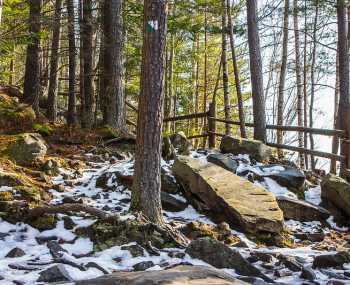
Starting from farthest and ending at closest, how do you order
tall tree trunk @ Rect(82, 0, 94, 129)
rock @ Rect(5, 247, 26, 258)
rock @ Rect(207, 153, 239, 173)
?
tall tree trunk @ Rect(82, 0, 94, 129) → rock @ Rect(207, 153, 239, 173) → rock @ Rect(5, 247, 26, 258)

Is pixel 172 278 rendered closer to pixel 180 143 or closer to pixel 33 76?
pixel 180 143

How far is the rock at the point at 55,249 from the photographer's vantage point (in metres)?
4.80

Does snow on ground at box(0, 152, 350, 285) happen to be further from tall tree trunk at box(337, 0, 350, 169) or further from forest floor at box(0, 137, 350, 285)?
tall tree trunk at box(337, 0, 350, 169)

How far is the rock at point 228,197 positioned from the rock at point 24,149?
9.11 feet

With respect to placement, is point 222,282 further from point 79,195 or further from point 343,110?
point 343,110

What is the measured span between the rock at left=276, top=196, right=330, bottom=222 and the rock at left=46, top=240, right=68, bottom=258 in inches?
159

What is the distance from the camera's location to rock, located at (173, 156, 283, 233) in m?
6.28

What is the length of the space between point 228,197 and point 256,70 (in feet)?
16.8

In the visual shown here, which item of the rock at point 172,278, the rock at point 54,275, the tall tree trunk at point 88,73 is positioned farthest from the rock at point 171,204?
the tall tree trunk at point 88,73

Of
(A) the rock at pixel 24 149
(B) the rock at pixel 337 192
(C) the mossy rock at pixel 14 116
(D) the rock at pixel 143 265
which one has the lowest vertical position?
(D) the rock at pixel 143 265

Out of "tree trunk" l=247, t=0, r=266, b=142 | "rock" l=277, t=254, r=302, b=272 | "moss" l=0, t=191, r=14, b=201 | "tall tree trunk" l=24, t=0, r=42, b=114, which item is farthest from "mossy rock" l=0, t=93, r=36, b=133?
"rock" l=277, t=254, r=302, b=272

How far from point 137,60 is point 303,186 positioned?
7.30m

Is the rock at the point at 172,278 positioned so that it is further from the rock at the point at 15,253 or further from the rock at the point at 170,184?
the rock at the point at 170,184

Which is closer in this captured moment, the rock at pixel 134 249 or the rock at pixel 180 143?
the rock at pixel 134 249
